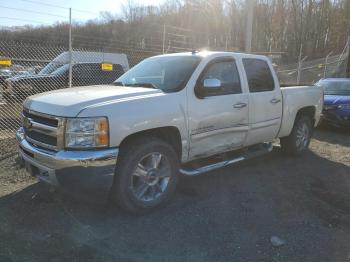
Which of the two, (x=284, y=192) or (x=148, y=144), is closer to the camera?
(x=148, y=144)

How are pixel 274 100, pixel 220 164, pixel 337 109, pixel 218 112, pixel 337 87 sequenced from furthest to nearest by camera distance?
pixel 337 87
pixel 337 109
pixel 274 100
pixel 220 164
pixel 218 112

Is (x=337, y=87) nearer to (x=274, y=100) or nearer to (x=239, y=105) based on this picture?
(x=274, y=100)

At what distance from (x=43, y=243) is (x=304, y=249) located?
2474 mm

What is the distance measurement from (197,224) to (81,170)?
136 cm

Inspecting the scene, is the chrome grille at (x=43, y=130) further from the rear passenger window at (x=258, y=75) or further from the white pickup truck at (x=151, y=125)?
the rear passenger window at (x=258, y=75)

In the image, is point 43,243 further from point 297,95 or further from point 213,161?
point 297,95

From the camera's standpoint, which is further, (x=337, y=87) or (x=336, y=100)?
(x=337, y=87)

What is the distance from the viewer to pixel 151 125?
4281 millimetres

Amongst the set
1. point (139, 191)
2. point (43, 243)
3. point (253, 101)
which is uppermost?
point (253, 101)

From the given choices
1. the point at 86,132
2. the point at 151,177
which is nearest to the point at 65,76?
the point at 151,177

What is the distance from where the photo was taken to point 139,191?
174 inches

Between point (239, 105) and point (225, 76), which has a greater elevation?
point (225, 76)

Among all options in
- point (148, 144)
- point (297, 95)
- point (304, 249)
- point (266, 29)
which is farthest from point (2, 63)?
point (266, 29)

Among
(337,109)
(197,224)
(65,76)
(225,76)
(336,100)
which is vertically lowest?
(197,224)
